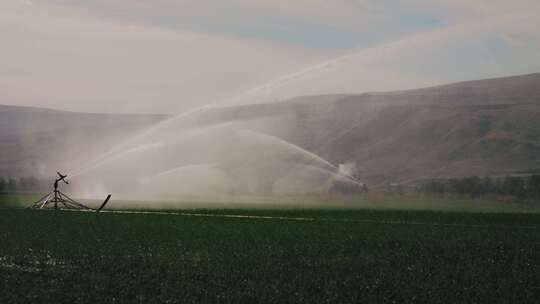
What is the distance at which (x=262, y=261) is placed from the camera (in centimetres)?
2362

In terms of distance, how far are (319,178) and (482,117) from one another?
7009cm

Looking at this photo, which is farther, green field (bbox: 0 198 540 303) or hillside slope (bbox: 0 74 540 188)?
hillside slope (bbox: 0 74 540 188)

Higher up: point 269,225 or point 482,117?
point 482,117

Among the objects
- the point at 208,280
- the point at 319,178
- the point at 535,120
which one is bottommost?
the point at 208,280

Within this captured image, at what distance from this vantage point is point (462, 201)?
2943 inches

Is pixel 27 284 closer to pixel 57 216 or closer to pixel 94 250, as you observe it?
pixel 94 250

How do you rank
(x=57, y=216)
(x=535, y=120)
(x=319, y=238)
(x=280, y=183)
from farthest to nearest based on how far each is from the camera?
1. (x=535, y=120)
2. (x=280, y=183)
3. (x=57, y=216)
4. (x=319, y=238)

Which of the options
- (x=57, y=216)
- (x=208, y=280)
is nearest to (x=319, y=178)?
(x=57, y=216)

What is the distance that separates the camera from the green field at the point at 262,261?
60.0 feet

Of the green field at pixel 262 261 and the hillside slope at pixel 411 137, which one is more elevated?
the hillside slope at pixel 411 137

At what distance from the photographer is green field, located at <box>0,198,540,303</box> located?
60.0ft

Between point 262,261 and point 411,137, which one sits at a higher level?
point 411,137

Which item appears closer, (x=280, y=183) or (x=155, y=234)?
(x=155, y=234)

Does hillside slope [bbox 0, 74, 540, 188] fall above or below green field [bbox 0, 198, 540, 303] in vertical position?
above
